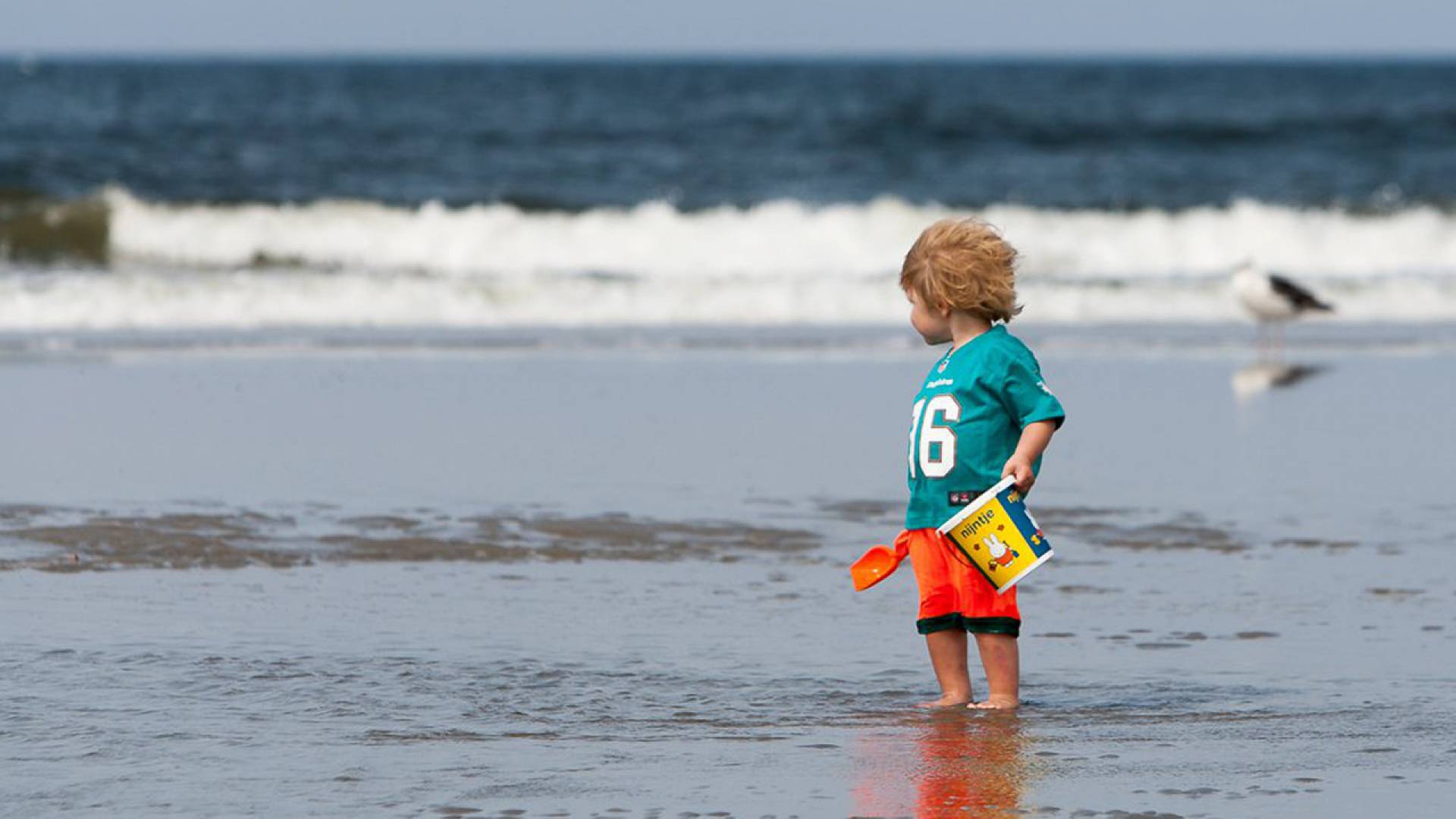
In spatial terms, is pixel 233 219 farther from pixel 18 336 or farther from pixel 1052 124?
pixel 1052 124

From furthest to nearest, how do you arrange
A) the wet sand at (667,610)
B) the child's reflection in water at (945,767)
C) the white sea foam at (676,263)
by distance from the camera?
1. the white sea foam at (676,263)
2. the wet sand at (667,610)
3. the child's reflection in water at (945,767)

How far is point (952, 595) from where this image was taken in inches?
208

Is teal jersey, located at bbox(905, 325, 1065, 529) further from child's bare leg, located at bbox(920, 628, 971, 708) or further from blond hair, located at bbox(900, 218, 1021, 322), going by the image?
child's bare leg, located at bbox(920, 628, 971, 708)

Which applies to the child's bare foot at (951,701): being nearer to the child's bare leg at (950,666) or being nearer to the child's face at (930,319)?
the child's bare leg at (950,666)

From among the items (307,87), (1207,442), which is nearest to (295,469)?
(1207,442)

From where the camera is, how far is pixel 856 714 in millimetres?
5152

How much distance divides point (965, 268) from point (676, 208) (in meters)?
24.7

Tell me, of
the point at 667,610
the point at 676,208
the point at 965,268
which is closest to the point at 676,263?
the point at 676,208

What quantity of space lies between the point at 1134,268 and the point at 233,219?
11.1 metres

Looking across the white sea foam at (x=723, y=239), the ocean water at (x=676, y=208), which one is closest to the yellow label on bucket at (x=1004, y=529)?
the ocean water at (x=676, y=208)

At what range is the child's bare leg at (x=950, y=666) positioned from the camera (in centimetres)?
527

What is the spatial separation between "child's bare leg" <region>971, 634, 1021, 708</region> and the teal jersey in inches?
12.2

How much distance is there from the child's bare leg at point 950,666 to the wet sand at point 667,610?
141 millimetres

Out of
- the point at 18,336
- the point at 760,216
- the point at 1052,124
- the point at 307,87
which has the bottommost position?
the point at 18,336
